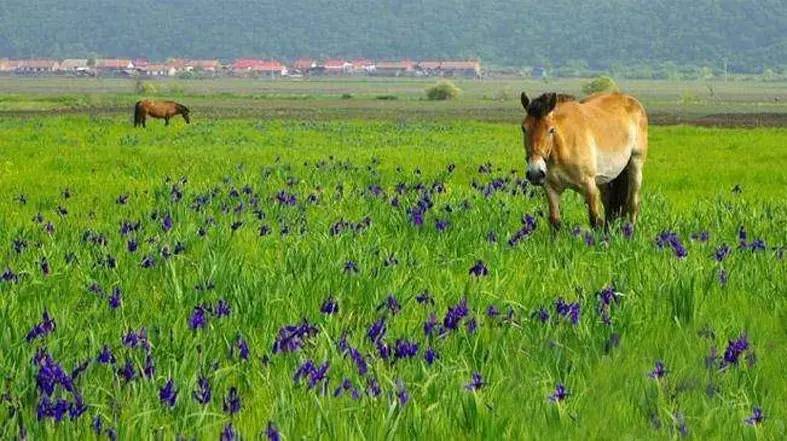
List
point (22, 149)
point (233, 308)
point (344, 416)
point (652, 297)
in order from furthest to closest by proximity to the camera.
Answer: point (22, 149) → point (652, 297) → point (233, 308) → point (344, 416)

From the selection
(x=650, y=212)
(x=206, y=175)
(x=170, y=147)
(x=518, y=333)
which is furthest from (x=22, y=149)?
(x=518, y=333)

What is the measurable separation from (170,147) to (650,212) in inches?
701

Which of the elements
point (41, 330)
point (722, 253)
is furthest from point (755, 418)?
point (722, 253)

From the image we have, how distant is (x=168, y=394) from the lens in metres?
3.69

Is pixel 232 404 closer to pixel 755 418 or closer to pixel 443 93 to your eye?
pixel 755 418

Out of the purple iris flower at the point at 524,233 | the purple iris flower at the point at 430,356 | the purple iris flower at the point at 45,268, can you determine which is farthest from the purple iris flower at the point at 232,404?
the purple iris flower at the point at 524,233

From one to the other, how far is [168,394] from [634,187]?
8.86m

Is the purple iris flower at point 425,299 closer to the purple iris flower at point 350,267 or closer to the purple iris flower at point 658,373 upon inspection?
the purple iris flower at point 350,267

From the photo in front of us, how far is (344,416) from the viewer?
3.73 meters

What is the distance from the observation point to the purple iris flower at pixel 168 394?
3.69m

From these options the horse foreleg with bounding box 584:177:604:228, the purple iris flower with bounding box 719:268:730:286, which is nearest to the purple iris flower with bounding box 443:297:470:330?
the purple iris flower with bounding box 719:268:730:286

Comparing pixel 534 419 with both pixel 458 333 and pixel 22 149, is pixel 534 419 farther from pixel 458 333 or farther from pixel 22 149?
pixel 22 149

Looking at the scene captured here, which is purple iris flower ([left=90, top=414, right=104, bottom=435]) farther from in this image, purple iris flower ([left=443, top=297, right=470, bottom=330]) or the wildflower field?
purple iris flower ([left=443, top=297, right=470, bottom=330])

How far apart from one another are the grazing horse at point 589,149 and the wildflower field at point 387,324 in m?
0.51
